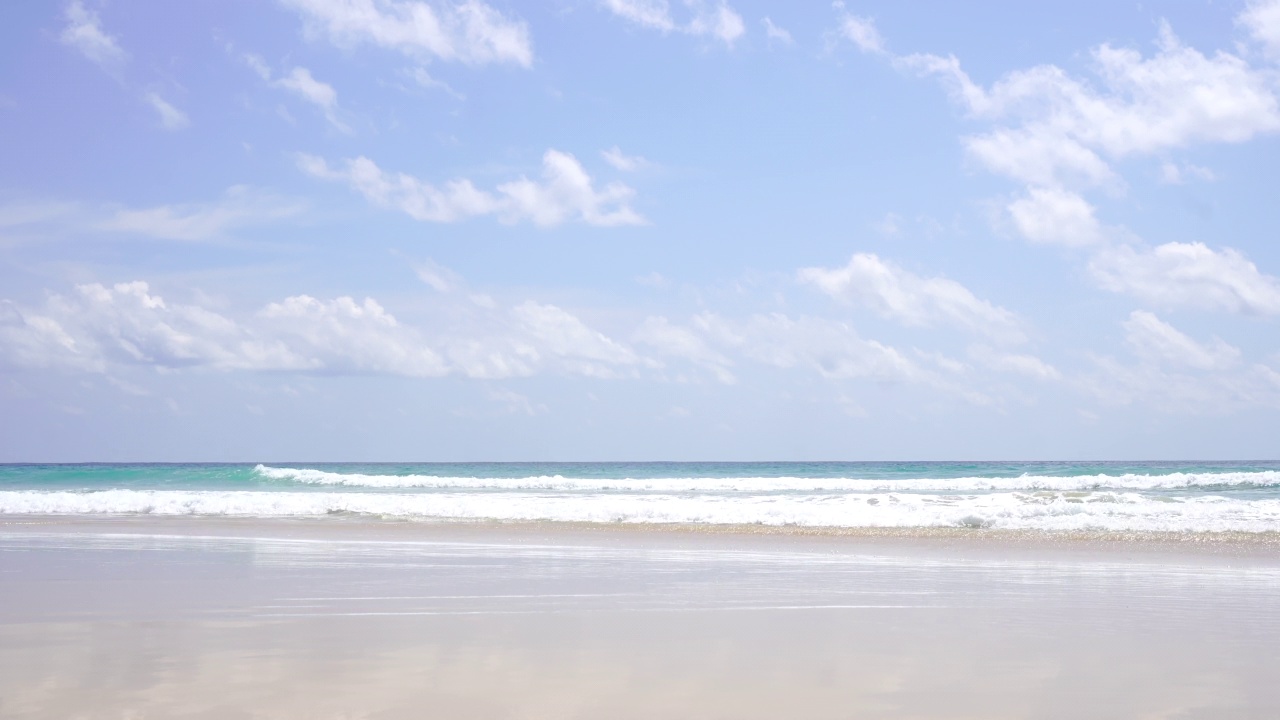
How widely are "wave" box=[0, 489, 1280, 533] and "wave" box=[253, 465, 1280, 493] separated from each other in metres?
10.5

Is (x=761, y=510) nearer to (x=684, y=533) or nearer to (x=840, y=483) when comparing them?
(x=684, y=533)

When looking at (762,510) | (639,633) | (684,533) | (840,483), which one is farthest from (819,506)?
(840,483)

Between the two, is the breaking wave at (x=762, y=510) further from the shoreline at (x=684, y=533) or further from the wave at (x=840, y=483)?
the wave at (x=840, y=483)

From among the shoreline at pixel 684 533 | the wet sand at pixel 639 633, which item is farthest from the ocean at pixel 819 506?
the wet sand at pixel 639 633

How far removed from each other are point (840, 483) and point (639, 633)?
39530mm

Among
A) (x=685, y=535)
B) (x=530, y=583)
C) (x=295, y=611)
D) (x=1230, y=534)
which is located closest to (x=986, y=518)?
(x=1230, y=534)

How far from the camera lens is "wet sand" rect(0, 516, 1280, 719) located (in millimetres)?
5605

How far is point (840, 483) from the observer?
1809 inches

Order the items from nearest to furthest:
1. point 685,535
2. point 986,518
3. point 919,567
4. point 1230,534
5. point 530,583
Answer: point 530,583 → point 919,567 → point 1230,534 → point 685,535 → point 986,518

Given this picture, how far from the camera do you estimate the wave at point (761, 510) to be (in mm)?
18562

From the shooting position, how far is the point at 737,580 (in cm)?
1091

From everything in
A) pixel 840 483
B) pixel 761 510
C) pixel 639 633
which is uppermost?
pixel 840 483

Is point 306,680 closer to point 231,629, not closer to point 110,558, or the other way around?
point 231,629

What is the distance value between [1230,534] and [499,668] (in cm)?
1401
